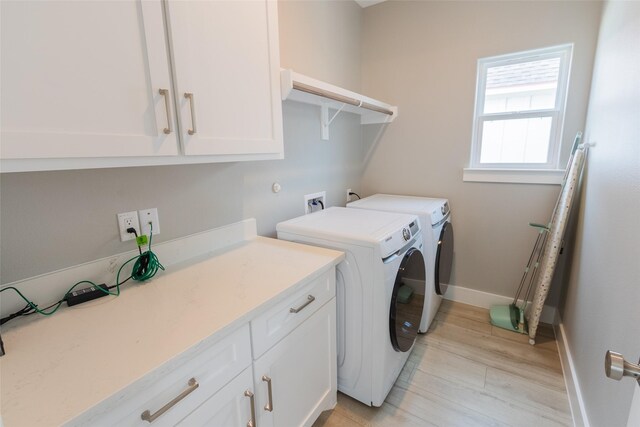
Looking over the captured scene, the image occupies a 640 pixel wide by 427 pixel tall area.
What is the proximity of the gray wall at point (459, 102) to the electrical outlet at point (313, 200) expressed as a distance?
773 millimetres

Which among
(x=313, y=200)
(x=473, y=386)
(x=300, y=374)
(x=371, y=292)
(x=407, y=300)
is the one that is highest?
(x=313, y=200)

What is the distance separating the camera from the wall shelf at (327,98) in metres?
1.45

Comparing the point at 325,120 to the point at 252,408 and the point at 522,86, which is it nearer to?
the point at 522,86

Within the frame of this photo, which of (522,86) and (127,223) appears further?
(522,86)

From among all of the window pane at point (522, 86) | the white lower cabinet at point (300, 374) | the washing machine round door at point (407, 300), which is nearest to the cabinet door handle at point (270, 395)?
the white lower cabinet at point (300, 374)

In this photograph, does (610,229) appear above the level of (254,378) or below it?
above

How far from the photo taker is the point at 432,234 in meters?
1.95

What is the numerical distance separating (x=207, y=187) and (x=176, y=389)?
0.93m

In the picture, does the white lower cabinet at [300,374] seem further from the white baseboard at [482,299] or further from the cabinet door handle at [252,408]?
the white baseboard at [482,299]

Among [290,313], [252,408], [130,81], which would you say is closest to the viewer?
[130,81]

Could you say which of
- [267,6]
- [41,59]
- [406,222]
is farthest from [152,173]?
[406,222]

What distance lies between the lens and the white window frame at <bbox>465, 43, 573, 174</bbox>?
6.69 ft

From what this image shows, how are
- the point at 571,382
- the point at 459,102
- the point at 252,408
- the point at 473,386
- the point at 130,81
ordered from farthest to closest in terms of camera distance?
the point at 459,102
the point at 473,386
the point at 571,382
the point at 252,408
the point at 130,81

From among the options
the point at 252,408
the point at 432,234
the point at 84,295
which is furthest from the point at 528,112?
the point at 84,295
